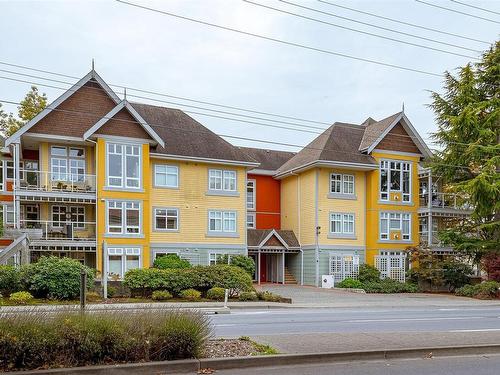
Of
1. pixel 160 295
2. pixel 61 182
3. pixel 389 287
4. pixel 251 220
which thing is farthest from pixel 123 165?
pixel 389 287

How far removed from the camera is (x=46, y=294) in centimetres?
2162

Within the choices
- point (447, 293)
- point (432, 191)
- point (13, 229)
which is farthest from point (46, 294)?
point (432, 191)

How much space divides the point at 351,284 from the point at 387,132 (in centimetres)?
1130

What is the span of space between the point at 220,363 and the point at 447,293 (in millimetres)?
29587

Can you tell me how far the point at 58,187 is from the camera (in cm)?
3081

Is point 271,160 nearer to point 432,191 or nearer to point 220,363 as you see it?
point 432,191

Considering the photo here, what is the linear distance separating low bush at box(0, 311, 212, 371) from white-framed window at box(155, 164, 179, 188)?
25.5 meters

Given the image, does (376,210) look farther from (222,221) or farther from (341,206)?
(222,221)

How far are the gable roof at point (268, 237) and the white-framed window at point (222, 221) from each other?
2372mm

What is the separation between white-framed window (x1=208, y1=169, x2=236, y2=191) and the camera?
3506cm

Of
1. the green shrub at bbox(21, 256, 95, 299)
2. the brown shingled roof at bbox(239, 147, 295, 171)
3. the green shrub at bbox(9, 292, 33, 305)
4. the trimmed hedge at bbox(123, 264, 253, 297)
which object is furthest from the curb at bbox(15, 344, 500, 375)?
the brown shingled roof at bbox(239, 147, 295, 171)

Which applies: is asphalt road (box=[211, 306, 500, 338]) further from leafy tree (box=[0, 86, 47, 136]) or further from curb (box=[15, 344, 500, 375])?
leafy tree (box=[0, 86, 47, 136])

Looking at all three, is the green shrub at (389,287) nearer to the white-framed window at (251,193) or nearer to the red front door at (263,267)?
the red front door at (263,267)

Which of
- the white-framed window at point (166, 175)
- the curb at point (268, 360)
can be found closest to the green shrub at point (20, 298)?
the white-framed window at point (166, 175)
